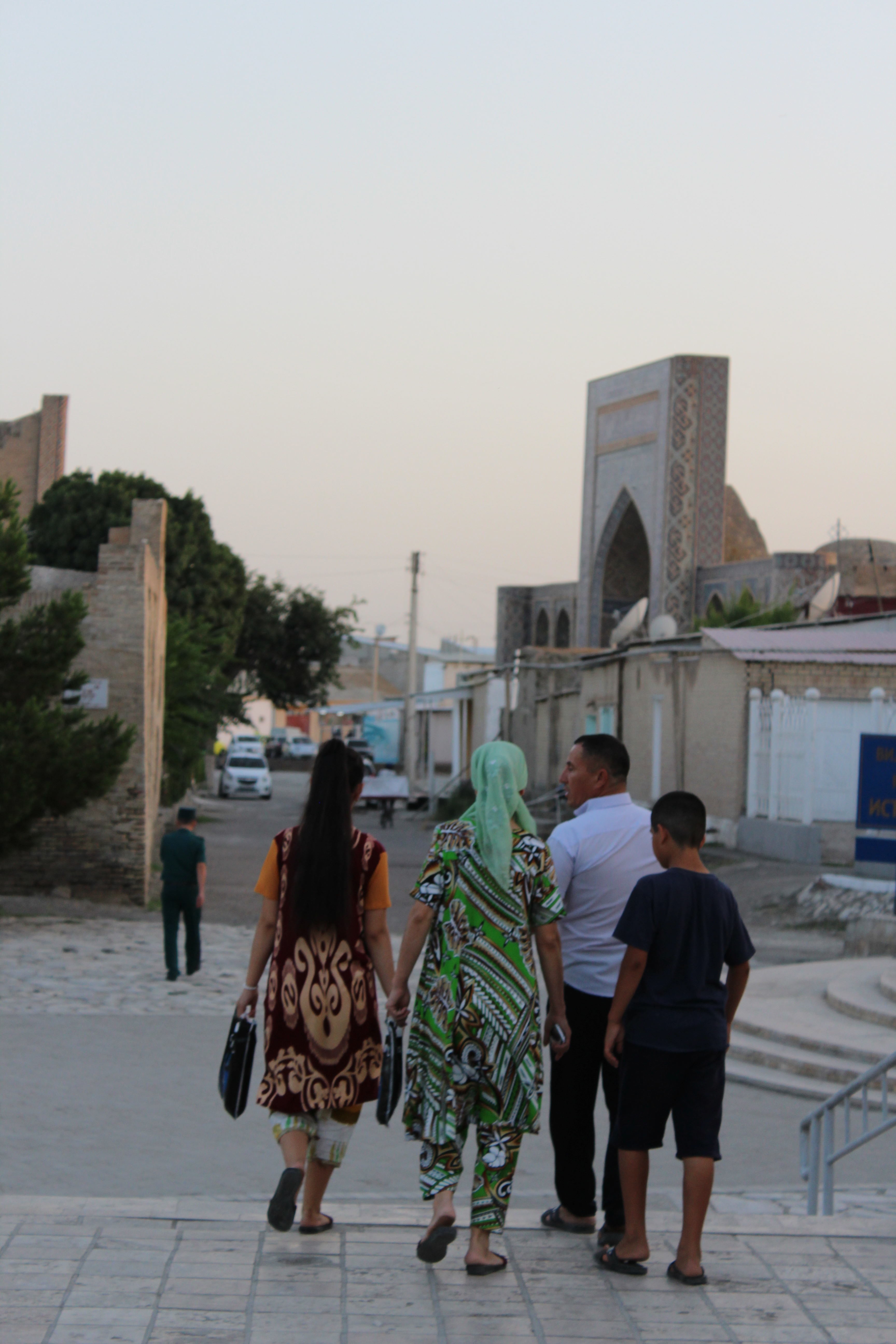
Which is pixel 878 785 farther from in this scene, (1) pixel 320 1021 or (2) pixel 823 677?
(1) pixel 320 1021

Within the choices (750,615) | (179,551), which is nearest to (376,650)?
(179,551)

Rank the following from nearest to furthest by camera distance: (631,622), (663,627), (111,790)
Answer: (111,790) → (631,622) → (663,627)

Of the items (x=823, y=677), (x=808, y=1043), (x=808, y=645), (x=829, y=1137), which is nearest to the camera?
(x=829, y=1137)

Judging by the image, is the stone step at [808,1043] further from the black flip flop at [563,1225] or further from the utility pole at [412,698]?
the utility pole at [412,698]

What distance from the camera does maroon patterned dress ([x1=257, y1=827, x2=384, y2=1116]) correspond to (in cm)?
442

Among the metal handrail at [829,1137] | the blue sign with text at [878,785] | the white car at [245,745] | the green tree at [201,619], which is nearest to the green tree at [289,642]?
the green tree at [201,619]

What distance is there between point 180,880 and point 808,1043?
16.5 ft

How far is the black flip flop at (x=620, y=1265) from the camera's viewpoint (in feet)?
13.5

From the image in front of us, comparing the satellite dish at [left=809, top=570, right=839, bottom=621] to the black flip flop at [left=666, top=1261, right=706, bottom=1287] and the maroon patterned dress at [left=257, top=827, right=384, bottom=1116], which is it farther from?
the black flip flop at [left=666, top=1261, right=706, bottom=1287]

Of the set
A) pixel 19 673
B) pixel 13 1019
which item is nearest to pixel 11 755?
pixel 19 673

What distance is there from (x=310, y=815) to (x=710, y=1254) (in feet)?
6.07

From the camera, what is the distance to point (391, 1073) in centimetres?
436

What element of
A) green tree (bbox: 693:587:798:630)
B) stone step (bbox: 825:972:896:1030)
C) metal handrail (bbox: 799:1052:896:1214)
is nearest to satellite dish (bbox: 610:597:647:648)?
green tree (bbox: 693:587:798:630)

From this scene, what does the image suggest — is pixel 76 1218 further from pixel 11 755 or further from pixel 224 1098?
pixel 11 755
